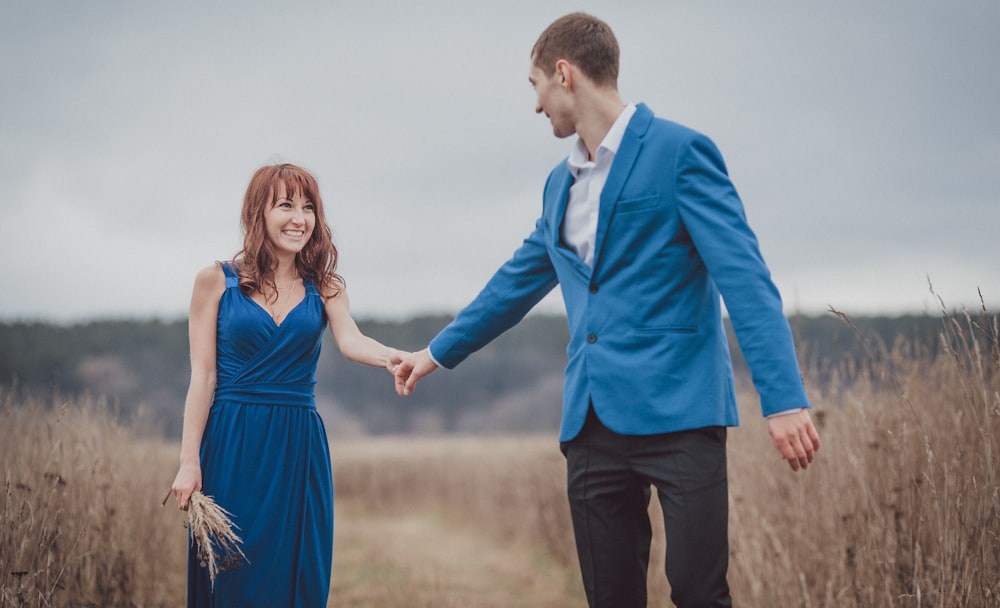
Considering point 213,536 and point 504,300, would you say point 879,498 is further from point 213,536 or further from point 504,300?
point 213,536

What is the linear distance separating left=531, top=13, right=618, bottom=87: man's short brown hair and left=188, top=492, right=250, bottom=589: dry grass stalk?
1.75m

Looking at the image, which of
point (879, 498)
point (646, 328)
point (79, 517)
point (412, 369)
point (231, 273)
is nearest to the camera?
point (646, 328)

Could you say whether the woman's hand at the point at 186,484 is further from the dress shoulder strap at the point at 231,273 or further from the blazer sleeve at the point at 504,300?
the blazer sleeve at the point at 504,300

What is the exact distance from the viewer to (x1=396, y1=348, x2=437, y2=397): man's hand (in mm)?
3072

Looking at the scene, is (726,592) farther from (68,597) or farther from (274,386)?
(68,597)

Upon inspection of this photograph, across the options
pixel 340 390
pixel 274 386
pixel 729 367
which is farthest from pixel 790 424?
pixel 340 390

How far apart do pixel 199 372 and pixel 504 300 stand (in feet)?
3.53

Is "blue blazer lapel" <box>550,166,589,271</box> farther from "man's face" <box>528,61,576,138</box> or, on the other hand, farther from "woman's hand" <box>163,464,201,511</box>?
"woman's hand" <box>163,464,201,511</box>

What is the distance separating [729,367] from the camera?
7.86ft

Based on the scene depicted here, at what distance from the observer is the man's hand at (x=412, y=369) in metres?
3.07

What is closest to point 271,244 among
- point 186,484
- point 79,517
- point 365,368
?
point 186,484

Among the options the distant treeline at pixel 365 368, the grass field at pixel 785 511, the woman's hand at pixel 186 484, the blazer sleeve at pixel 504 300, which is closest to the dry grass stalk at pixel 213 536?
the woman's hand at pixel 186 484

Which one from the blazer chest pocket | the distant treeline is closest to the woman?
the blazer chest pocket

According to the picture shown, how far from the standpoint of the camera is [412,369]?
3176 millimetres
